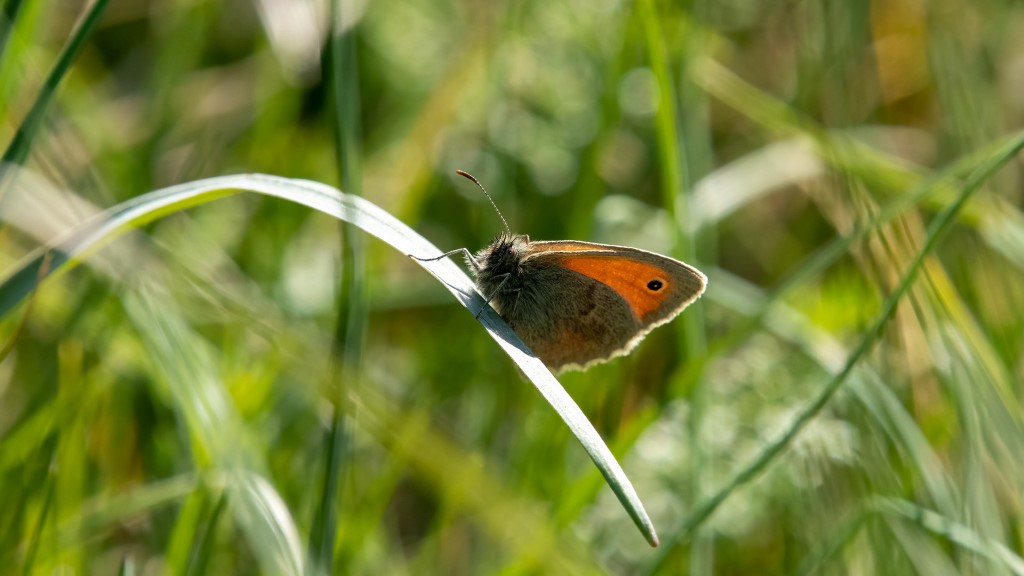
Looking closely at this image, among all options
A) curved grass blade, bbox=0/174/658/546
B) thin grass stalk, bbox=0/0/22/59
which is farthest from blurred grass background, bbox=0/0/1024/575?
curved grass blade, bbox=0/174/658/546

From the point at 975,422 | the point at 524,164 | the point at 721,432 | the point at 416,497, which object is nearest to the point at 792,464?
the point at 721,432

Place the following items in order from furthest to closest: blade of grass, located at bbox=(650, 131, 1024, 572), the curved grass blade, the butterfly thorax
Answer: the butterfly thorax, blade of grass, located at bbox=(650, 131, 1024, 572), the curved grass blade

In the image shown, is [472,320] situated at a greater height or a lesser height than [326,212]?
lesser

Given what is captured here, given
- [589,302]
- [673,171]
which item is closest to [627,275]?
[589,302]

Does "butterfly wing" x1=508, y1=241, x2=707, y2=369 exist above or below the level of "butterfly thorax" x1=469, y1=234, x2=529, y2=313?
below

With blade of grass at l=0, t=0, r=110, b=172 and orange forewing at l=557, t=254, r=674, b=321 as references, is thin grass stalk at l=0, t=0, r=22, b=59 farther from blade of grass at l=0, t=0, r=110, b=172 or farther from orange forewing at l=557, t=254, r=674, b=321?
orange forewing at l=557, t=254, r=674, b=321

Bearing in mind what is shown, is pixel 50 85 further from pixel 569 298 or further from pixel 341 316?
pixel 569 298

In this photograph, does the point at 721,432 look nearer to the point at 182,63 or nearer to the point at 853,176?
the point at 853,176

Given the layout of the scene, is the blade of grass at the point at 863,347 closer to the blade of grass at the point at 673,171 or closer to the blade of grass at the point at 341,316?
the blade of grass at the point at 673,171
